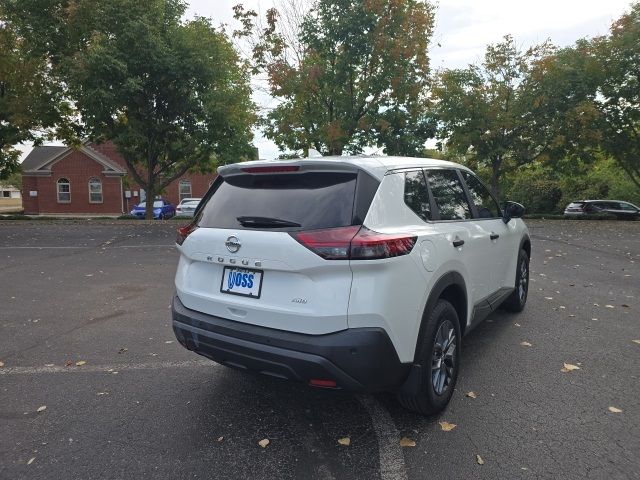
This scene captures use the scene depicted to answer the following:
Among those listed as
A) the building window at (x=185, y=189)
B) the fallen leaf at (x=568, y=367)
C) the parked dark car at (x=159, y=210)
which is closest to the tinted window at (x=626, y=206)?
the fallen leaf at (x=568, y=367)

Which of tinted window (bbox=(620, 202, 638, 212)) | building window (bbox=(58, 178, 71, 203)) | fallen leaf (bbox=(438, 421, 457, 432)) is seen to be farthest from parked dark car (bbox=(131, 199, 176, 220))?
fallen leaf (bbox=(438, 421, 457, 432))

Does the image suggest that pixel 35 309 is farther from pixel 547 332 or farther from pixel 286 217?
pixel 547 332

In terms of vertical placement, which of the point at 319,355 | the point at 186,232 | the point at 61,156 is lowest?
the point at 319,355

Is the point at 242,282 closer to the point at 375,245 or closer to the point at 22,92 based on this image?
the point at 375,245

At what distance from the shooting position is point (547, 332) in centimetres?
486

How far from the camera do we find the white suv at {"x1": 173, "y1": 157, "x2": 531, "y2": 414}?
2.55 metres

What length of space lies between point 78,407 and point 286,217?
7.00 feet

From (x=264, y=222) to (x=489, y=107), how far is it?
78.6 feet

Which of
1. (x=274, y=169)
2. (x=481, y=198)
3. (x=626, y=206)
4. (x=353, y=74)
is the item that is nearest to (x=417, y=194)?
(x=274, y=169)

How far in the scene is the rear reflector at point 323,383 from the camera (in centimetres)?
259

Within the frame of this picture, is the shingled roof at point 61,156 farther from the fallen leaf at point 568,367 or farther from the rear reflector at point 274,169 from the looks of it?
the fallen leaf at point 568,367

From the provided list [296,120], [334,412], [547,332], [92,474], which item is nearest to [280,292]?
[334,412]

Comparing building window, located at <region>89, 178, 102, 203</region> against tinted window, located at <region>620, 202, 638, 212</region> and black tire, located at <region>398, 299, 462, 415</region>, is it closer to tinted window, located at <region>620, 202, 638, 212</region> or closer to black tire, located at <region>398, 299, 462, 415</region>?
tinted window, located at <region>620, 202, 638, 212</region>

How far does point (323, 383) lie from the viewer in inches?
103
